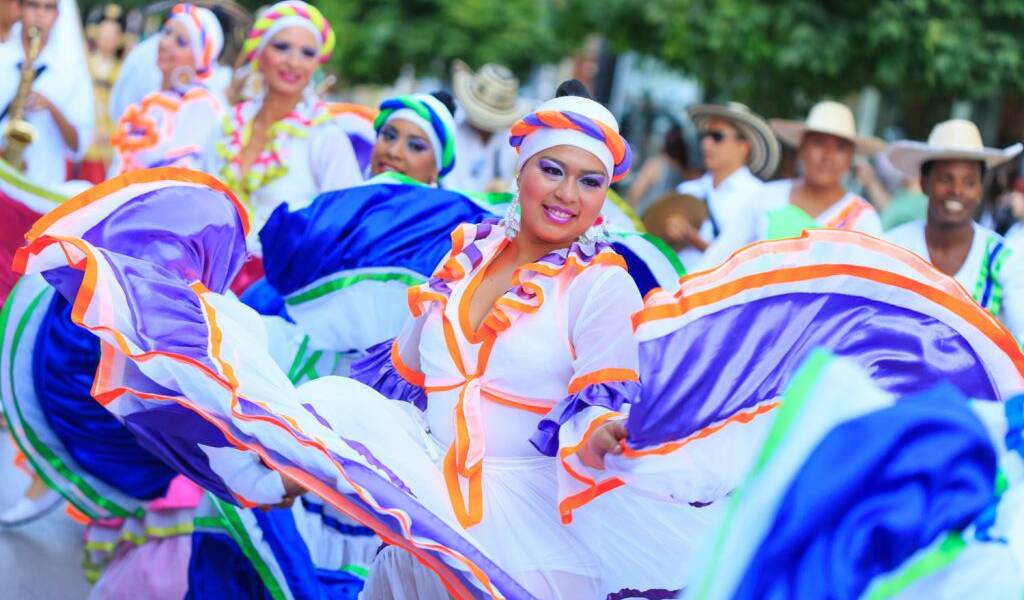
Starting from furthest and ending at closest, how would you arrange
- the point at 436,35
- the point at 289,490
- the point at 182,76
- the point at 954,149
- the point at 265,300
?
the point at 436,35 → the point at 182,76 → the point at 954,149 → the point at 265,300 → the point at 289,490

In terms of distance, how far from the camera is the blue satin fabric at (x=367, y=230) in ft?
18.2

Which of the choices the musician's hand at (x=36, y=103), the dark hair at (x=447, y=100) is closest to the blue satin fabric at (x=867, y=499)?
the dark hair at (x=447, y=100)

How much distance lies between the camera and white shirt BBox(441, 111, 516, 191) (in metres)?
10.6

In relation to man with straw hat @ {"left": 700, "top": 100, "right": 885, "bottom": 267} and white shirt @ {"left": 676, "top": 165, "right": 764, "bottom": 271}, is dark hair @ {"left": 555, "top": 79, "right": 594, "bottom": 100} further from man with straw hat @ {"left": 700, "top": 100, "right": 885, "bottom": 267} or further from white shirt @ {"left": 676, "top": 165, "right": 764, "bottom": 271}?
white shirt @ {"left": 676, "top": 165, "right": 764, "bottom": 271}

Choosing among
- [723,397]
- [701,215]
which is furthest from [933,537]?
[701,215]

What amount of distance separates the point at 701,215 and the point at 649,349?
4620 millimetres

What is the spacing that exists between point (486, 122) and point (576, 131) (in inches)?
270

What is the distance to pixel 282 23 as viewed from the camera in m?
7.08

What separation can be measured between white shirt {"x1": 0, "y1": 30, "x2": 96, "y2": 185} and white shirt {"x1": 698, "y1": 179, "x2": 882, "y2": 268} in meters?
3.34

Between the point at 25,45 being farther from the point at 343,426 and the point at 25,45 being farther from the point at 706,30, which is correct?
the point at 706,30

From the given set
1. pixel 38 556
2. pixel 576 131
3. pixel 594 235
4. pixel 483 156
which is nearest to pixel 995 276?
pixel 594 235

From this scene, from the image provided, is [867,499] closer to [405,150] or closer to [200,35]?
[405,150]

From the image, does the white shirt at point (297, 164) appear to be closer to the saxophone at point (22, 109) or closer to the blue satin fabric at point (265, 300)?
the blue satin fabric at point (265, 300)

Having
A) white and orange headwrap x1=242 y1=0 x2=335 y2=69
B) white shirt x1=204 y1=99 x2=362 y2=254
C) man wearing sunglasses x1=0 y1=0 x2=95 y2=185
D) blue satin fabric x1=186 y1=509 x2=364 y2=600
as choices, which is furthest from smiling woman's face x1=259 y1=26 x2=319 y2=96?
blue satin fabric x1=186 y1=509 x2=364 y2=600
